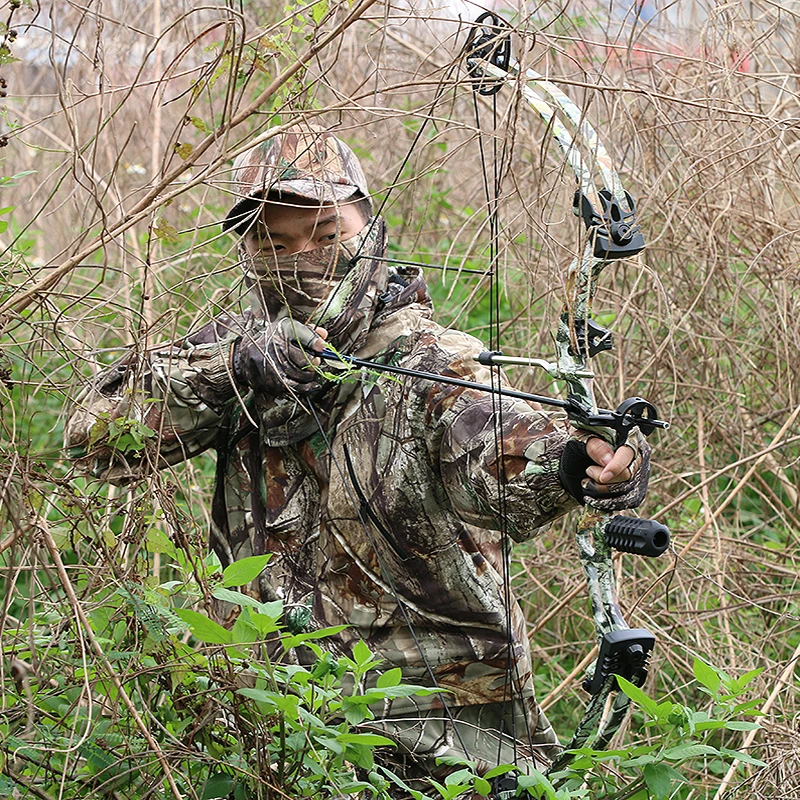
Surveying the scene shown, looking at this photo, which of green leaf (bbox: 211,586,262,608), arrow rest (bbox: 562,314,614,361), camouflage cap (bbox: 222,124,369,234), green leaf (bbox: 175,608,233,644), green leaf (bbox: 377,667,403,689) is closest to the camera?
green leaf (bbox: 175,608,233,644)

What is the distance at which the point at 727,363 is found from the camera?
5.55 metres

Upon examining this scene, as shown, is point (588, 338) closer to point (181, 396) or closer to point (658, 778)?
point (658, 778)

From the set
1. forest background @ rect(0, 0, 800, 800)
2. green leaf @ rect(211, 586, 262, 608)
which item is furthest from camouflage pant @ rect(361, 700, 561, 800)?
green leaf @ rect(211, 586, 262, 608)

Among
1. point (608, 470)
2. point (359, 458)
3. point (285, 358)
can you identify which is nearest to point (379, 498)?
point (359, 458)

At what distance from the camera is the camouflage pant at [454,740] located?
3229 mm

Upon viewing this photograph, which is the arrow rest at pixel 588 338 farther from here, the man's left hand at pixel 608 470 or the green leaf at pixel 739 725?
the green leaf at pixel 739 725

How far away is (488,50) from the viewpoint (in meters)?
2.88

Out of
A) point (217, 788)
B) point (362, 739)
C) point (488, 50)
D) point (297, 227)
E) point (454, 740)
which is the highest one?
point (488, 50)

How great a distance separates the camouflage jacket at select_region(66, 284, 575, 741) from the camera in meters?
3.11

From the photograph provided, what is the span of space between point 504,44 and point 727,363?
3231 millimetres

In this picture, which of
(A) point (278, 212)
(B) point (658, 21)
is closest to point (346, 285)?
(A) point (278, 212)

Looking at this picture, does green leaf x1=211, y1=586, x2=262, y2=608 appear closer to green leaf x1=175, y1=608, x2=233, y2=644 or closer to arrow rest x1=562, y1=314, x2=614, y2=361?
green leaf x1=175, y1=608, x2=233, y2=644

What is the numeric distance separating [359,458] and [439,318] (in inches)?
113

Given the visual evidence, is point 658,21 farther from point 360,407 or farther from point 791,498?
point 360,407
